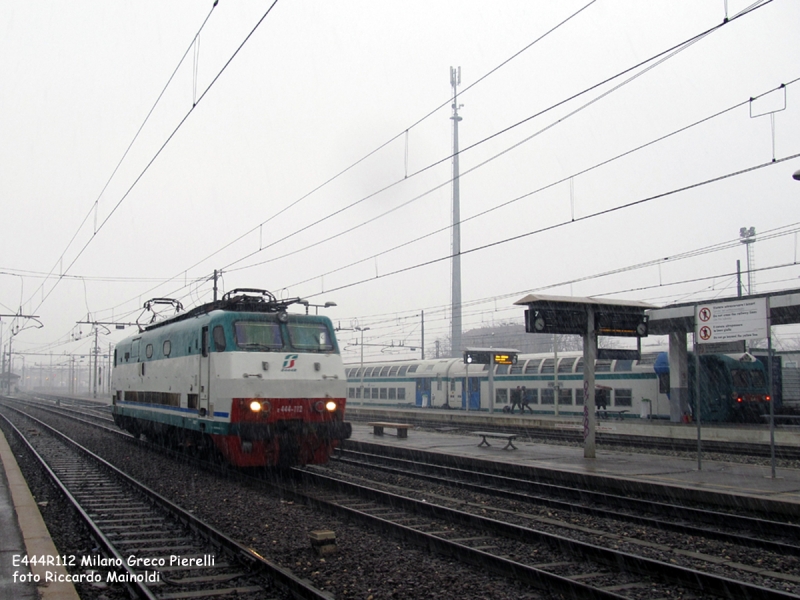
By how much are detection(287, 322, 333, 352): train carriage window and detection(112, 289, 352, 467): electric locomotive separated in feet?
0.06

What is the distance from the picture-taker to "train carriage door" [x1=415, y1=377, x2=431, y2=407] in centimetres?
4084

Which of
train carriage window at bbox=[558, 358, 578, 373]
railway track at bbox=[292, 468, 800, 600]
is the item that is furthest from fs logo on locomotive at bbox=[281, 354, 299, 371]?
train carriage window at bbox=[558, 358, 578, 373]

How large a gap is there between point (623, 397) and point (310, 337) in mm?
19851

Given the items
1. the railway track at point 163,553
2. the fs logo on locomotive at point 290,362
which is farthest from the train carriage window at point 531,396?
the railway track at point 163,553

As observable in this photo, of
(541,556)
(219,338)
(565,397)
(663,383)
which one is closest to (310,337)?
(219,338)

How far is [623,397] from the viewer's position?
29.5 meters

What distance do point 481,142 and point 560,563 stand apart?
9004mm

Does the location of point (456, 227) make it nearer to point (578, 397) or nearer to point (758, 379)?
point (578, 397)

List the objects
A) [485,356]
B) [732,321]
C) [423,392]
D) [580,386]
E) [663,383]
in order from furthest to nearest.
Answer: [423,392] → [580,386] → [485,356] → [663,383] → [732,321]

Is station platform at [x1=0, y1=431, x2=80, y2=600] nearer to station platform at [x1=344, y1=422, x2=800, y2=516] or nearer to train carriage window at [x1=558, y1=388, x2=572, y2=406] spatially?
station platform at [x1=344, y1=422, x2=800, y2=516]

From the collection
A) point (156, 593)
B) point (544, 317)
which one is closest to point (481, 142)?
point (544, 317)

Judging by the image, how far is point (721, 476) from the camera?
12.4 metres

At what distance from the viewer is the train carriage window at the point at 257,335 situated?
12.6 m

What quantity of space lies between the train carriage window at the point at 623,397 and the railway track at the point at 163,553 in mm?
22103
